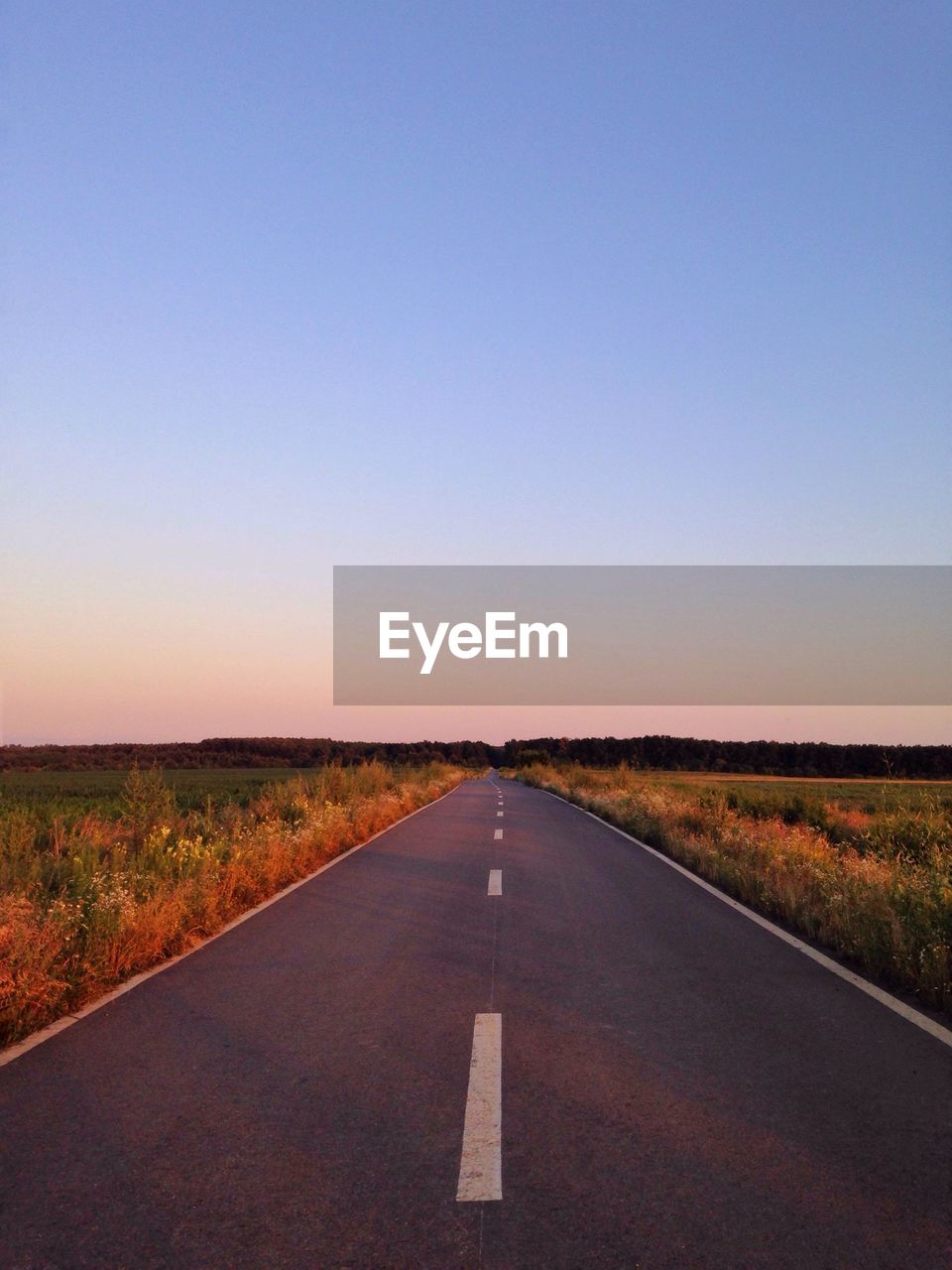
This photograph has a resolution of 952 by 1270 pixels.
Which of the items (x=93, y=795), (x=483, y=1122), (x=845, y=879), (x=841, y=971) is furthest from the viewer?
(x=93, y=795)

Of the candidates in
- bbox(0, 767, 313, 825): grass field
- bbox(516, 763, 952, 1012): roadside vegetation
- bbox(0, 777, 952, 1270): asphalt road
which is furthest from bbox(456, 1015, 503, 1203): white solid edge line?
bbox(0, 767, 313, 825): grass field

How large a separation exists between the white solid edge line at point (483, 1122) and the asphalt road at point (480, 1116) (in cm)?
2

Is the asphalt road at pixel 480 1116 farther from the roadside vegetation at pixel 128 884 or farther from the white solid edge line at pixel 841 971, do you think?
the roadside vegetation at pixel 128 884

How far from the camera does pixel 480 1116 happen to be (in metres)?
4.63

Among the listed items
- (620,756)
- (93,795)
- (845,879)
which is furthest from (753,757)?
(845,879)

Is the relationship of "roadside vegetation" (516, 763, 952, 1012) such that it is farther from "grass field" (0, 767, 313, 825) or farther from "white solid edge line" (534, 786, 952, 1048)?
"grass field" (0, 767, 313, 825)

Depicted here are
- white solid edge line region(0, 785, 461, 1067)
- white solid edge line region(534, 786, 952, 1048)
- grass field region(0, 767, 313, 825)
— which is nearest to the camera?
white solid edge line region(0, 785, 461, 1067)

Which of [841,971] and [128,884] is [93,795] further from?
[841,971]

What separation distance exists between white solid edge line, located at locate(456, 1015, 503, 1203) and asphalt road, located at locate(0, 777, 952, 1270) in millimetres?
19

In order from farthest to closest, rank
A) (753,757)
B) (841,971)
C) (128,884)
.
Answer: (753,757), (128,884), (841,971)

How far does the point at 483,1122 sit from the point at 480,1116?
0.28ft

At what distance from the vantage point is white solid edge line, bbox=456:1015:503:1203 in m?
3.88

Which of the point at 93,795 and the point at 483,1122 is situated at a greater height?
the point at 483,1122

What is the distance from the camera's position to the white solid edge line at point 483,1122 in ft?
12.7
